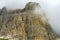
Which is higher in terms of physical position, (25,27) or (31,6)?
(31,6)

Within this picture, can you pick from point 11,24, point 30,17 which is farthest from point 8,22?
point 30,17

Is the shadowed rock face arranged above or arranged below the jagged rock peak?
below

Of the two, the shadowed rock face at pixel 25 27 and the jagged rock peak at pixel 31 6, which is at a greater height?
the jagged rock peak at pixel 31 6

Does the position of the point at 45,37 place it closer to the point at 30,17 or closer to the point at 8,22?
the point at 30,17

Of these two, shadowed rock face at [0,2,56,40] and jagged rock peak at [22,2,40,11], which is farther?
jagged rock peak at [22,2,40,11]

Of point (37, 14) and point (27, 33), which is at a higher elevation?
point (37, 14)

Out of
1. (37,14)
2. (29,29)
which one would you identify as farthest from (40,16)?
(29,29)

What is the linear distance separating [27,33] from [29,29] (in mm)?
1185

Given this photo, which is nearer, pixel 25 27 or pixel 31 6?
pixel 25 27

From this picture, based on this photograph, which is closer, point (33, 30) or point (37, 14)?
point (33, 30)

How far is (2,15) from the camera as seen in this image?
6906 cm

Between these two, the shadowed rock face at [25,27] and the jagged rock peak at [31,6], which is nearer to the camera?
the shadowed rock face at [25,27]

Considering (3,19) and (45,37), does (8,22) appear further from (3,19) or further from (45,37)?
(45,37)

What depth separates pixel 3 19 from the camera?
6638cm
